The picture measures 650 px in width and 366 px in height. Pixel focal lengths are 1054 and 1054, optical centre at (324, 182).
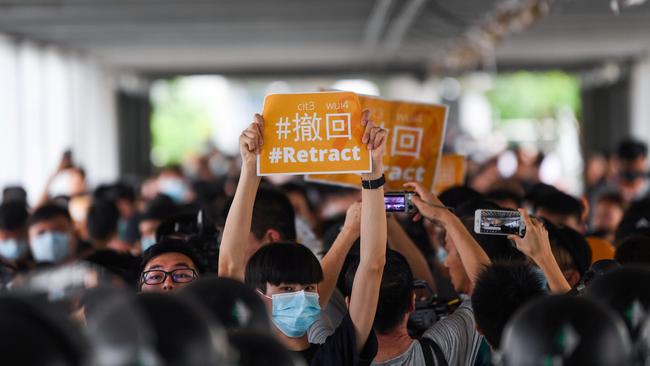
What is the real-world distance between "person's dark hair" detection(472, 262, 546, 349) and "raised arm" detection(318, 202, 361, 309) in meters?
1.32

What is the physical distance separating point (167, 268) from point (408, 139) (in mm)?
2253

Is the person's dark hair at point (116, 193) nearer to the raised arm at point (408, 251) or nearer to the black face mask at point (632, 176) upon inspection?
the black face mask at point (632, 176)

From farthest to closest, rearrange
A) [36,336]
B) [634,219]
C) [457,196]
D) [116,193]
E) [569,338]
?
[116,193]
[634,219]
[457,196]
[569,338]
[36,336]

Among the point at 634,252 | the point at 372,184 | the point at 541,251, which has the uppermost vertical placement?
the point at 372,184

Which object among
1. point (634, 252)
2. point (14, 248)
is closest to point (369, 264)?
point (634, 252)

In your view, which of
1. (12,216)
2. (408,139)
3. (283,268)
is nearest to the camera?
(283,268)

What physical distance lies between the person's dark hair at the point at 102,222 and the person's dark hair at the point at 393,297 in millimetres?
4535

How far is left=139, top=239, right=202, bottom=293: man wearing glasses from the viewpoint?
4582mm

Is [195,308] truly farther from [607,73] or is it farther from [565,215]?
[607,73]

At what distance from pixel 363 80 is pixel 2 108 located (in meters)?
13.8

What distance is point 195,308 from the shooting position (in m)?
2.36

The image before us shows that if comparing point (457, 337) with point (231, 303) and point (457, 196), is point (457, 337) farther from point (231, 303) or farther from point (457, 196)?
point (457, 196)

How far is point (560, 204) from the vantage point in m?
7.08

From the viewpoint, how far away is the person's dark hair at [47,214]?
7.79 metres
